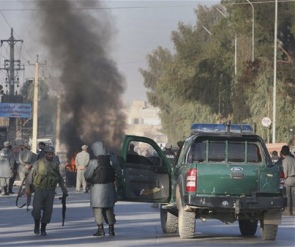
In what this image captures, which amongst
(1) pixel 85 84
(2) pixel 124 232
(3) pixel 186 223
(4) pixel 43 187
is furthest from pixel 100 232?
(1) pixel 85 84

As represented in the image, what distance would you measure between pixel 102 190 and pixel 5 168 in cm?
1764

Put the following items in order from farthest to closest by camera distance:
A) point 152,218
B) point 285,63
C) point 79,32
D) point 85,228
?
point 285,63
point 79,32
point 152,218
point 85,228

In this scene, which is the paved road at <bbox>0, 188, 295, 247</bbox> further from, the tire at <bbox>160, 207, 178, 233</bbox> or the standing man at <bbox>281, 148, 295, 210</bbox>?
the standing man at <bbox>281, 148, 295, 210</bbox>

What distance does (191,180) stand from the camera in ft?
64.2

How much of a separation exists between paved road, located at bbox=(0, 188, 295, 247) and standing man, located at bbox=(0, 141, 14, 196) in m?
8.19

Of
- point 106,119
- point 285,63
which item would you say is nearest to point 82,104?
point 106,119

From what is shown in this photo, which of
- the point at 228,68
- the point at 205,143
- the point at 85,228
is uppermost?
the point at 228,68

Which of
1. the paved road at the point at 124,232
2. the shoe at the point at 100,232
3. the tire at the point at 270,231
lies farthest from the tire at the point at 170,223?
the tire at the point at 270,231

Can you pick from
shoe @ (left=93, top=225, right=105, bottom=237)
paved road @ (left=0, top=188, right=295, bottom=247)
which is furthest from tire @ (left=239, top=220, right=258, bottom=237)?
shoe @ (left=93, top=225, right=105, bottom=237)

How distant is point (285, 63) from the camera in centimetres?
7225

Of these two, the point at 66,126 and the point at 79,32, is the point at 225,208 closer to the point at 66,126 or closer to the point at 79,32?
the point at 79,32

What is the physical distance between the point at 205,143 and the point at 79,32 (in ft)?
130

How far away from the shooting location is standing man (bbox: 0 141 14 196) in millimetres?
37906

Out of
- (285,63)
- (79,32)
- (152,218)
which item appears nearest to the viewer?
(152,218)
